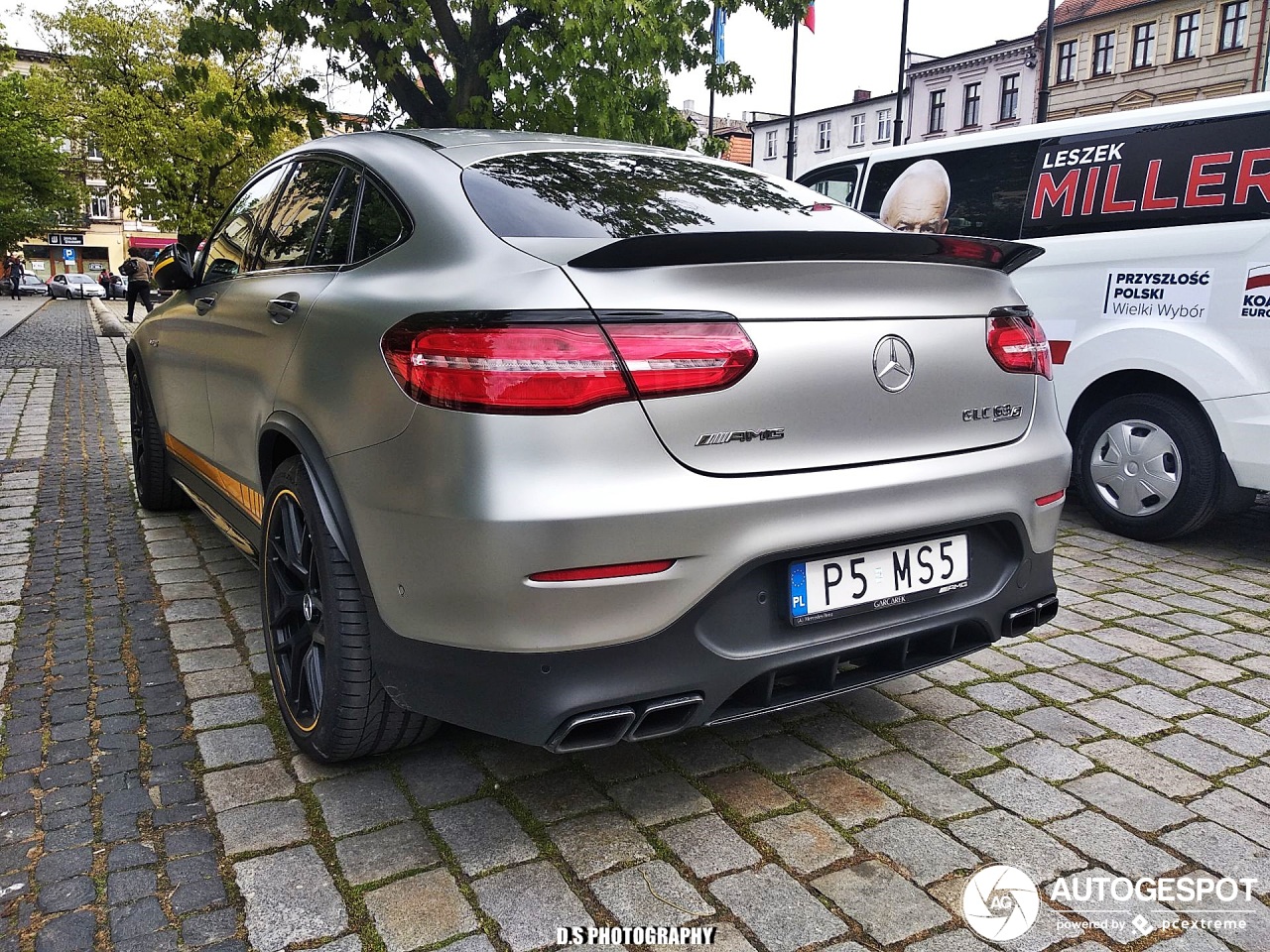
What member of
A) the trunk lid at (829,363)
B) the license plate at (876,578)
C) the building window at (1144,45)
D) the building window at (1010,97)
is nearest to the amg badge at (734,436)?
the trunk lid at (829,363)

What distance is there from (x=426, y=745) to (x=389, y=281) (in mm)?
1260

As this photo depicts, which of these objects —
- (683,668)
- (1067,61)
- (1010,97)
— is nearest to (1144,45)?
(1067,61)

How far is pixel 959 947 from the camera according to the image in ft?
6.66

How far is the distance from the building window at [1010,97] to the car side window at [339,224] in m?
48.6

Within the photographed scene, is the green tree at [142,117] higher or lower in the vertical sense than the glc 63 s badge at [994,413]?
higher

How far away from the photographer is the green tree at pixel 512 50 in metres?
9.08

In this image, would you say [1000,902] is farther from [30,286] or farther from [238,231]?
[30,286]

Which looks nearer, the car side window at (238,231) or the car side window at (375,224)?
the car side window at (375,224)

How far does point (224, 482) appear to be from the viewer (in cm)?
369

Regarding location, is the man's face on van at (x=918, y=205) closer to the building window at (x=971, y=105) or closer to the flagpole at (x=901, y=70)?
the flagpole at (x=901, y=70)

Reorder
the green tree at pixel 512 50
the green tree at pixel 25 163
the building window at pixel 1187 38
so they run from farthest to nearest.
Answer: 1. the building window at pixel 1187 38
2. the green tree at pixel 25 163
3. the green tree at pixel 512 50

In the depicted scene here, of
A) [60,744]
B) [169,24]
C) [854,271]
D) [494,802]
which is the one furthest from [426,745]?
[169,24]

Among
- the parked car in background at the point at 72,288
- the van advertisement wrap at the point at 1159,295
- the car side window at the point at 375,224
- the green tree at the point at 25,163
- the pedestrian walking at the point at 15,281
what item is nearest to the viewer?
the car side window at the point at 375,224

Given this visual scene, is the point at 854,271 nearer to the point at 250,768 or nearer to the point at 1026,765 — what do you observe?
the point at 1026,765
